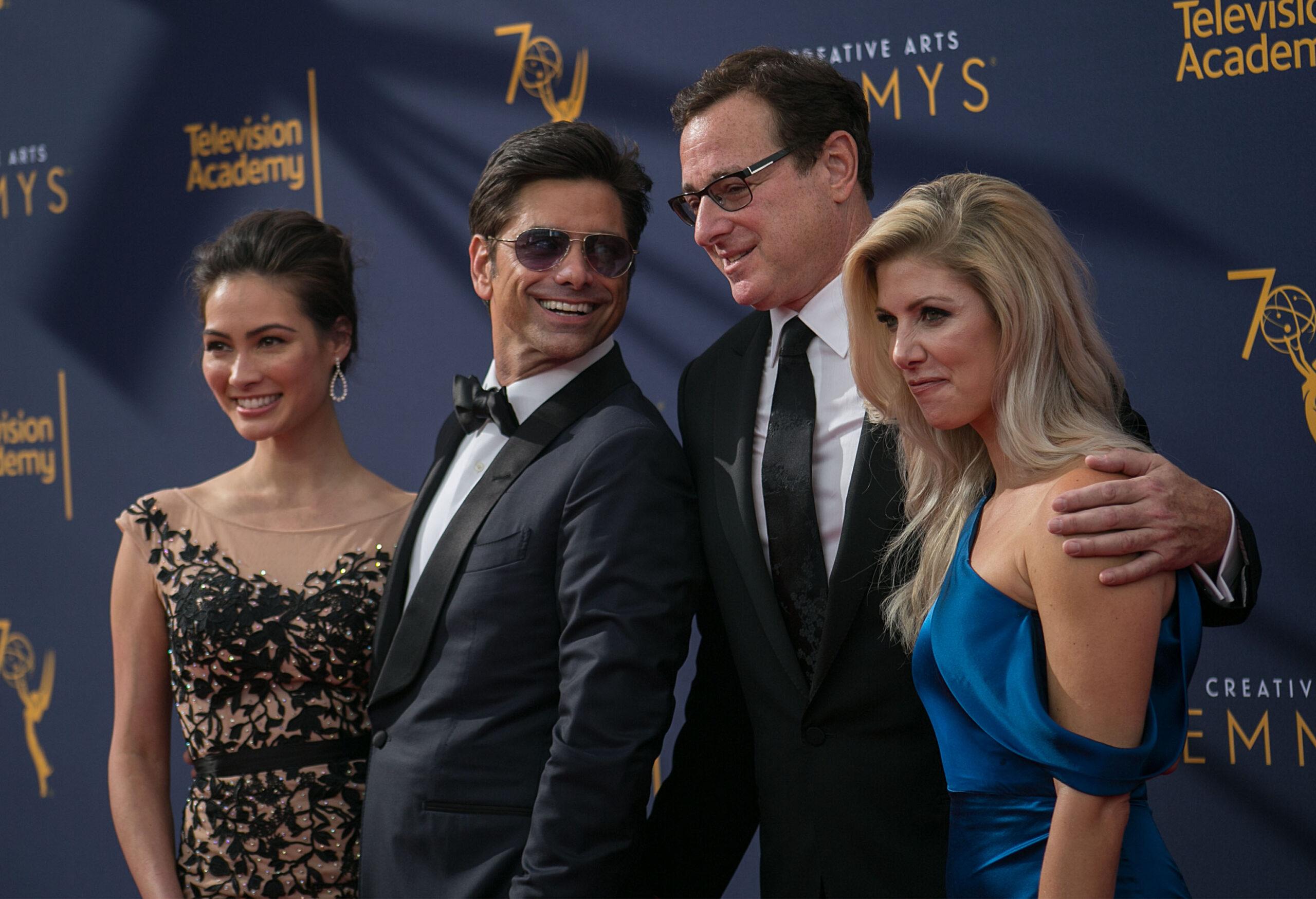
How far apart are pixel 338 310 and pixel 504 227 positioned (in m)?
0.51

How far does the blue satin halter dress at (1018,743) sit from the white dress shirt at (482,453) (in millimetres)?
820

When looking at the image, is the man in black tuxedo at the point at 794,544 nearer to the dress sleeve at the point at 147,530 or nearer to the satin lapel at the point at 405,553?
the satin lapel at the point at 405,553

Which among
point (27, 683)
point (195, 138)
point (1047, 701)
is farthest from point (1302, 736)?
point (27, 683)

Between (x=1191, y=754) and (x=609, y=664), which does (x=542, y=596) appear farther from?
(x=1191, y=754)

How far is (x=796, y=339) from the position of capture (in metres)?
2.07

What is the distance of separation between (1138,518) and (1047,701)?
0.25 metres

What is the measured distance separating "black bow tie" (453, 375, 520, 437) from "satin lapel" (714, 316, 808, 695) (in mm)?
372

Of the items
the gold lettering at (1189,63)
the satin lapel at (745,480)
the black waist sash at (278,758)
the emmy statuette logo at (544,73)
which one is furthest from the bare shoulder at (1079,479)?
the emmy statuette logo at (544,73)

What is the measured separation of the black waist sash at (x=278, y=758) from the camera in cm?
223

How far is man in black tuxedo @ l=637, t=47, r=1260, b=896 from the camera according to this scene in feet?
6.02

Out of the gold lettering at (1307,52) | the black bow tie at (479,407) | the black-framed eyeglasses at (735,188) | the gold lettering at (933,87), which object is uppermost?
the gold lettering at (933,87)

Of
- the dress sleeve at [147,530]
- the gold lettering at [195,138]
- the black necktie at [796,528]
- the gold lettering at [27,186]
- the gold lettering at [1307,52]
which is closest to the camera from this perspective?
the black necktie at [796,528]

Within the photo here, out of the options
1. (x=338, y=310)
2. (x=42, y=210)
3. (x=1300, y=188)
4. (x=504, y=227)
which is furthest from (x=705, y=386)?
(x=42, y=210)

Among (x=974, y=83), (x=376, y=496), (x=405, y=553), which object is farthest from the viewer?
(x=974, y=83)
